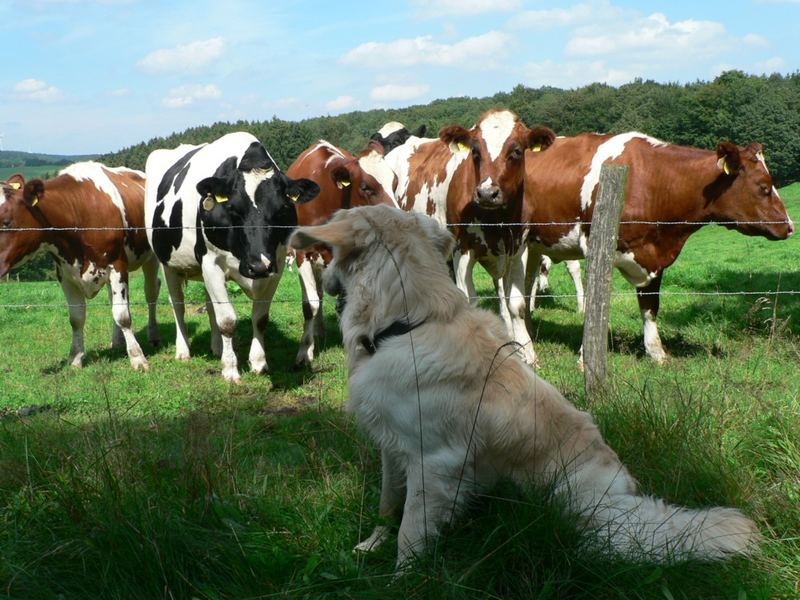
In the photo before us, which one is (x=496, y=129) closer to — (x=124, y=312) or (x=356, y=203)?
(x=356, y=203)

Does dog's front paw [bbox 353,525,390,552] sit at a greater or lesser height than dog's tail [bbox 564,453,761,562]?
lesser

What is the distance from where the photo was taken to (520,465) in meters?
3.45

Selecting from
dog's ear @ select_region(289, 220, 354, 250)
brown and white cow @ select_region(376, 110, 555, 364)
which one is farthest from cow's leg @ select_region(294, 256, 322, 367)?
dog's ear @ select_region(289, 220, 354, 250)

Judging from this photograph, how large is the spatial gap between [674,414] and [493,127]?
16.2 ft

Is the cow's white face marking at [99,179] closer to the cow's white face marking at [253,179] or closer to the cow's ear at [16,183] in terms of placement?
the cow's ear at [16,183]

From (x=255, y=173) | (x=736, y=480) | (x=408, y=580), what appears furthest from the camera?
(x=255, y=173)

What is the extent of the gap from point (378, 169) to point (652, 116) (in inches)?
2199

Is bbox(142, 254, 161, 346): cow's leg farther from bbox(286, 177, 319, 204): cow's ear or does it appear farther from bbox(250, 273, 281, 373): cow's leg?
bbox(286, 177, 319, 204): cow's ear

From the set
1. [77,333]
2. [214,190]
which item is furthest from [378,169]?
[77,333]

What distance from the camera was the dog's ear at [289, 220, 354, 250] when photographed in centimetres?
333

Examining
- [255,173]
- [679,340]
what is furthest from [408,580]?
[679,340]

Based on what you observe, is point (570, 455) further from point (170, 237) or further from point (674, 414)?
point (170, 237)

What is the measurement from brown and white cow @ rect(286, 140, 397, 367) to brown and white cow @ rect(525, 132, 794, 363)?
7.39ft

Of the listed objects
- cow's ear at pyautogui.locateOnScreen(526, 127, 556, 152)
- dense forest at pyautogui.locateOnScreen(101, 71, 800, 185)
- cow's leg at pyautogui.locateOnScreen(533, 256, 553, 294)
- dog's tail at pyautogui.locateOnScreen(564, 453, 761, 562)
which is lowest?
cow's leg at pyautogui.locateOnScreen(533, 256, 553, 294)
